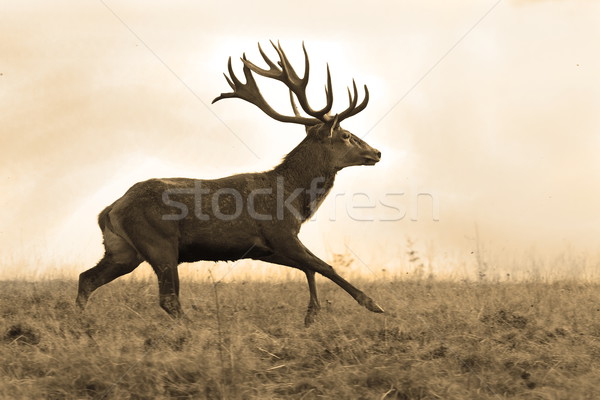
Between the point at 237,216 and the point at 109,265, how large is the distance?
1.58 metres

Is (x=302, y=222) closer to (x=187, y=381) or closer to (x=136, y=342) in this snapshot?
(x=136, y=342)

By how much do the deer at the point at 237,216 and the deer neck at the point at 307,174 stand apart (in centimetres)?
1

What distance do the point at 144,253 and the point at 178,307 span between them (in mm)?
661

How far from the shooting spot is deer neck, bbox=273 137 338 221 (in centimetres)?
936

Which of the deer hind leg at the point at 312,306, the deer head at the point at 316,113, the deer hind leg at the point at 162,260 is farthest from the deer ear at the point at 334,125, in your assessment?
the deer hind leg at the point at 162,260

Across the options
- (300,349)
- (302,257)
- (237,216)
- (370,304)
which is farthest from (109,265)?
(300,349)

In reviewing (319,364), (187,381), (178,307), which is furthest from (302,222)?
(187,381)

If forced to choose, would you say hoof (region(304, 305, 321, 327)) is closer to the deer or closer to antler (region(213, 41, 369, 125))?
the deer

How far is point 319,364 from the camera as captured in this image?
239 inches

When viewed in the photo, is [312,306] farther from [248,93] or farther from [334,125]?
[248,93]

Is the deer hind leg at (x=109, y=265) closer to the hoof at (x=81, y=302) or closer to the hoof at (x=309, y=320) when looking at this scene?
the hoof at (x=81, y=302)

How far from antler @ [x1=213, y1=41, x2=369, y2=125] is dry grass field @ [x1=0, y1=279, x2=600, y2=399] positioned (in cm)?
218

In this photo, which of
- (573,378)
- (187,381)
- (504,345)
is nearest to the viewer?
(187,381)

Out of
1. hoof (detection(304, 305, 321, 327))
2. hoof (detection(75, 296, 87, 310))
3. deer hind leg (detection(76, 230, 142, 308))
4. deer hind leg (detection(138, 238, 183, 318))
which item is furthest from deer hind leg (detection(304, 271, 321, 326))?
hoof (detection(75, 296, 87, 310))
